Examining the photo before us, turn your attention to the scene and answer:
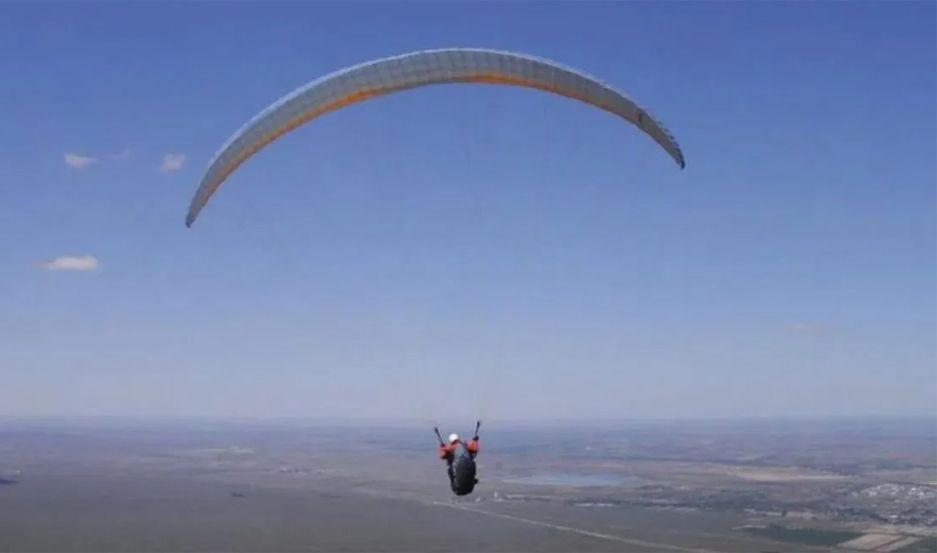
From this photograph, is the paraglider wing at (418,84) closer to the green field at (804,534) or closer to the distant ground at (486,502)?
the distant ground at (486,502)

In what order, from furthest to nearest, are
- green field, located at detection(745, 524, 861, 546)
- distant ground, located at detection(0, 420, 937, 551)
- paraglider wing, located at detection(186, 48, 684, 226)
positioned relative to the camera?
distant ground, located at detection(0, 420, 937, 551)
green field, located at detection(745, 524, 861, 546)
paraglider wing, located at detection(186, 48, 684, 226)

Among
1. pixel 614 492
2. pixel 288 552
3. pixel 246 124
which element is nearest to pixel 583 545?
pixel 288 552

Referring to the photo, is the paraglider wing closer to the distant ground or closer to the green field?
the distant ground

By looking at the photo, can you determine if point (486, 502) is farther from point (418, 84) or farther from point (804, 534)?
point (418, 84)

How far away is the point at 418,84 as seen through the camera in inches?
603

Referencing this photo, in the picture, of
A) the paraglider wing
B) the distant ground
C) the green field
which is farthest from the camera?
the distant ground

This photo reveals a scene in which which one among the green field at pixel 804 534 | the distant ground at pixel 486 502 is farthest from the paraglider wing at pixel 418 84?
the green field at pixel 804 534

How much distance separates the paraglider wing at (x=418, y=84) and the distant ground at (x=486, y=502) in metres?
52.7

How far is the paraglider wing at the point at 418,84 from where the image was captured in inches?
597

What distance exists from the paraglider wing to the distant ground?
173ft

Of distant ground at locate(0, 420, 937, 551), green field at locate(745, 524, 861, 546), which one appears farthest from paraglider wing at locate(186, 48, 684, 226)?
green field at locate(745, 524, 861, 546)

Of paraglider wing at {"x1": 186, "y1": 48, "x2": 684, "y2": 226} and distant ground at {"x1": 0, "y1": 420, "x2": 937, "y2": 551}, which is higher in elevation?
paraglider wing at {"x1": 186, "y1": 48, "x2": 684, "y2": 226}

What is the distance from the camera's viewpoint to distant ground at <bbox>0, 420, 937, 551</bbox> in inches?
2783

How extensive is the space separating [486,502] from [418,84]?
7886 cm
